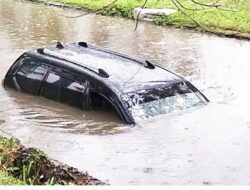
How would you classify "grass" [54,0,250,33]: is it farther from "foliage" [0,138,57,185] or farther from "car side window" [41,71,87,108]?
"foliage" [0,138,57,185]

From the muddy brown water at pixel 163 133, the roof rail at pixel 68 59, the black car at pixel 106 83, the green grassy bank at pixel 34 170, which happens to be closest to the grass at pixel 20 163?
the green grassy bank at pixel 34 170

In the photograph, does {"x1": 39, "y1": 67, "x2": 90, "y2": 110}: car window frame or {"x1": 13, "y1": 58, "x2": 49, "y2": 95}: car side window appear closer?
{"x1": 39, "y1": 67, "x2": 90, "y2": 110}: car window frame

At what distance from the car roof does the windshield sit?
0.12 meters

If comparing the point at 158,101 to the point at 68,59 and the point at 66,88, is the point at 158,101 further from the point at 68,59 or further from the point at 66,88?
the point at 68,59

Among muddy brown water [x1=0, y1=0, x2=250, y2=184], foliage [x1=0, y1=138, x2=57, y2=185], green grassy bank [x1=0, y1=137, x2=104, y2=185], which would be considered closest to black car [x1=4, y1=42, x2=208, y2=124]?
muddy brown water [x1=0, y1=0, x2=250, y2=184]

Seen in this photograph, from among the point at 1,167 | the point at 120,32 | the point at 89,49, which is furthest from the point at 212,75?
the point at 1,167

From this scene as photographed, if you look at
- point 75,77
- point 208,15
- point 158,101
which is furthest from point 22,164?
point 208,15

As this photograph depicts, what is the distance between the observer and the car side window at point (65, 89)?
10219mm

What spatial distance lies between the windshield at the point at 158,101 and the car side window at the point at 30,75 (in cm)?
175

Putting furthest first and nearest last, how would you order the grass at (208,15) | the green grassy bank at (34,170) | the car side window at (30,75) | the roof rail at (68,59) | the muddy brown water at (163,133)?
1. the grass at (208,15)
2. the car side window at (30,75)
3. the roof rail at (68,59)
4. the muddy brown water at (163,133)
5. the green grassy bank at (34,170)

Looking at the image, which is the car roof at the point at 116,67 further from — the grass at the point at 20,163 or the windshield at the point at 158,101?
the grass at the point at 20,163

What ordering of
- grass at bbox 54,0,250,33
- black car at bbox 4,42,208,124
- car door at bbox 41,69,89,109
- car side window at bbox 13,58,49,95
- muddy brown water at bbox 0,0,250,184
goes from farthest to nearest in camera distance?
grass at bbox 54,0,250,33
car side window at bbox 13,58,49,95
car door at bbox 41,69,89,109
black car at bbox 4,42,208,124
muddy brown water at bbox 0,0,250,184

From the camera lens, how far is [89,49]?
11.2 meters

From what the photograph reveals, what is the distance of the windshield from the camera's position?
9.85 meters
